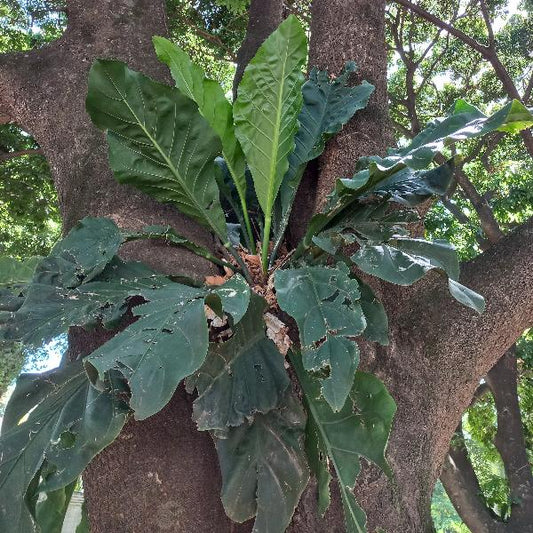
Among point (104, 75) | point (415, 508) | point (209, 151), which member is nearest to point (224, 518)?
point (415, 508)

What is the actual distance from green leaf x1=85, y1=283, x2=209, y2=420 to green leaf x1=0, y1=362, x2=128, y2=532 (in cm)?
21

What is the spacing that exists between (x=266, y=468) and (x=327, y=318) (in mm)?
369

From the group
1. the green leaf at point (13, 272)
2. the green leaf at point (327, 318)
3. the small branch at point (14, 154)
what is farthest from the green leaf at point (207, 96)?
the small branch at point (14, 154)

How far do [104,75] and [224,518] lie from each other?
1066 millimetres

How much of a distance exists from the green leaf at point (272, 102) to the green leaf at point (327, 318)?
1.36ft

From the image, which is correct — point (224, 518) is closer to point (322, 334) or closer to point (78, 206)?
point (322, 334)

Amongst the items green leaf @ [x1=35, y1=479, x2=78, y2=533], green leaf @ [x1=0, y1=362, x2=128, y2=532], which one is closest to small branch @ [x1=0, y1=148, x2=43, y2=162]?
green leaf @ [x1=0, y1=362, x2=128, y2=532]

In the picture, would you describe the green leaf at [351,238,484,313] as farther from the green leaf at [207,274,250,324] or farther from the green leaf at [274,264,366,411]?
the green leaf at [207,274,250,324]

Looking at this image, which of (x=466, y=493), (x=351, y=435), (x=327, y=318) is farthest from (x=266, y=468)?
(x=466, y=493)

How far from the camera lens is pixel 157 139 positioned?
1.58 m

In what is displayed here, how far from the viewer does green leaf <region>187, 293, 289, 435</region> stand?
1296 mm

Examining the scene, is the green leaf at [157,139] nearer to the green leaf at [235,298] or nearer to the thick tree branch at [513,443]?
the green leaf at [235,298]

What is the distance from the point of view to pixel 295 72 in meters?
1.69

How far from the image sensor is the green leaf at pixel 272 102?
5.50ft
